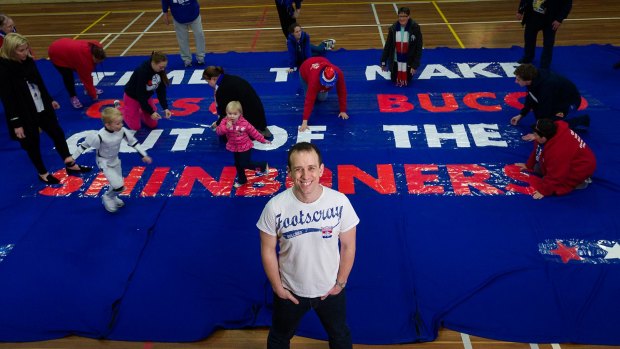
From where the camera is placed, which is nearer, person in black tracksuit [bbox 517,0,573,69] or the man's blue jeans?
the man's blue jeans

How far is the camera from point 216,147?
18.9 ft

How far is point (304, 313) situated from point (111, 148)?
9.09 ft

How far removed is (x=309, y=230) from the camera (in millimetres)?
2340

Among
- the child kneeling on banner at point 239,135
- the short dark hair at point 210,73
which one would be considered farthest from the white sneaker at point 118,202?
the short dark hair at point 210,73

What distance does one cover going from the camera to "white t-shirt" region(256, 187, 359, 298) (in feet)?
7.63

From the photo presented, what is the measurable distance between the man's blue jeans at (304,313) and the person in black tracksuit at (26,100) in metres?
3.65

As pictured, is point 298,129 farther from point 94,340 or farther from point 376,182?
point 94,340

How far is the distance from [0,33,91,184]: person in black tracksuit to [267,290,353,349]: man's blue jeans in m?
3.65

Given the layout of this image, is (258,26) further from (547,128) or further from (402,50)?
(547,128)

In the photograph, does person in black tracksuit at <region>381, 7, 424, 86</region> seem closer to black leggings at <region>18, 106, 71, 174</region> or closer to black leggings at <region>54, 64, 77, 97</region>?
black leggings at <region>18, 106, 71, 174</region>

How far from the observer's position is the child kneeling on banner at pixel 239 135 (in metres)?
4.55

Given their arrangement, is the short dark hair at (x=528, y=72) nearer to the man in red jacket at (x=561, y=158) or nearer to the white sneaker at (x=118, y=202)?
the man in red jacket at (x=561, y=158)

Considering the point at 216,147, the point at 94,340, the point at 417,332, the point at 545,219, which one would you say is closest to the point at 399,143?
the point at 545,219

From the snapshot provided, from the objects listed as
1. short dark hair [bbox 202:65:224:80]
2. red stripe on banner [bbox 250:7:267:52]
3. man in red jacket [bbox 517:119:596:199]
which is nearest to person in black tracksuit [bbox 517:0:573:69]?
man in red jacket [bbox 517:119:596:199]
